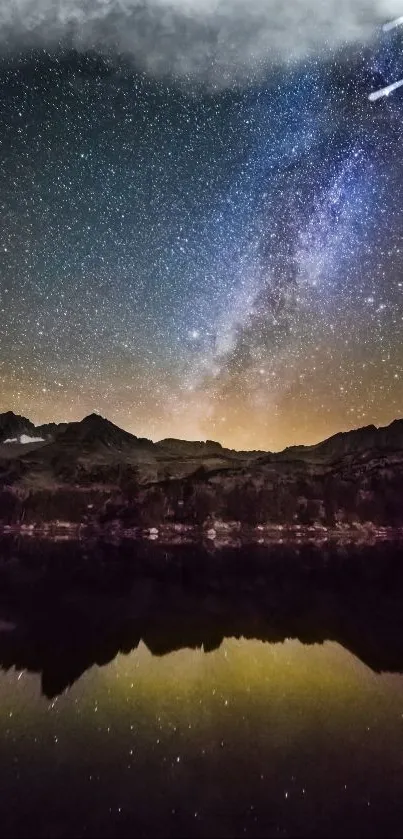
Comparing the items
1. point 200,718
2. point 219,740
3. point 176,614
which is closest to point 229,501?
point 176,614

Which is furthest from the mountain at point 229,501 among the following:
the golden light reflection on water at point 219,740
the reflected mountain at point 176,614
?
the golden light reflection on water at point 219,740

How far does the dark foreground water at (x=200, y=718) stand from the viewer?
9938mm

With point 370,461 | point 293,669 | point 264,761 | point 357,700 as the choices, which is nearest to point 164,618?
point 293,669

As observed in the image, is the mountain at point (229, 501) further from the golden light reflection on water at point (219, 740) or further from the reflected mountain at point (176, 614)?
the golden light reflection on water at point (219, 740)

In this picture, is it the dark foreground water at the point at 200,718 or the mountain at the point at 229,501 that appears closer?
the dark foreground water at the point at 200,718

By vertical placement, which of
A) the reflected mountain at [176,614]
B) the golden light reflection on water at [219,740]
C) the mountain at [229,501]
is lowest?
the golden light reflection on water at [219,740]

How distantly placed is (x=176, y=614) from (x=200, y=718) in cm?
1484

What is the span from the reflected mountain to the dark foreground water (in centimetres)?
15

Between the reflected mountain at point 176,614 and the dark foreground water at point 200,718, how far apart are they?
15 centimetres

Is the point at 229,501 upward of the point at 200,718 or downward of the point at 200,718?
upward

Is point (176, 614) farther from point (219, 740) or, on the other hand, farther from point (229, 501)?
point (229, 501)

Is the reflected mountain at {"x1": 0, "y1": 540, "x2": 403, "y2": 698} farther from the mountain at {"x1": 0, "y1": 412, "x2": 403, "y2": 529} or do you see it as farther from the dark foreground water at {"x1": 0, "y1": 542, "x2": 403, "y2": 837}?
the mountain at {"x1": 0, "y1": 412, "x2": 403, "y2": 529}

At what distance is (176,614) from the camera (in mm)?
29609

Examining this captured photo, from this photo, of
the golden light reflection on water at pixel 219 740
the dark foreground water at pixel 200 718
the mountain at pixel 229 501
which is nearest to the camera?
the dark foreground water at pixel 200 718
